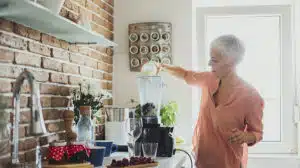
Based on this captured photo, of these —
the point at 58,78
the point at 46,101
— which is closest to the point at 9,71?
the point at 46,101

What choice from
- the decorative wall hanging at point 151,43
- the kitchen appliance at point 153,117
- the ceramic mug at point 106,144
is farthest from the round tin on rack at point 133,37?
the ceramic mug at point 106,144

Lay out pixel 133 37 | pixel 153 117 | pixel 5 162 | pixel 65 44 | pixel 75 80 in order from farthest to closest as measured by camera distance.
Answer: pixel 133 37, pixel 153 117, pixel 75 80, pixel 65 44, pixel 5 162

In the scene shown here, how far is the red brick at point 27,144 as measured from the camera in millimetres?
1942

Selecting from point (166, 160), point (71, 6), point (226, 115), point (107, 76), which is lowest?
point (166, 160)

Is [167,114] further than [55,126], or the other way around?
[167,114]

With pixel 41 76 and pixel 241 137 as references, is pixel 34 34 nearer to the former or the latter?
pixel 41 76

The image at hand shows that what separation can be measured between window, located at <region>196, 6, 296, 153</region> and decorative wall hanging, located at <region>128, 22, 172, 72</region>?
373mm

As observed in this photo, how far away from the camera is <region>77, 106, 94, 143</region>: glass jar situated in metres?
2.27

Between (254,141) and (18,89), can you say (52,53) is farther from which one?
(254,141)

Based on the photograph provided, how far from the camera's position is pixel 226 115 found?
254cm

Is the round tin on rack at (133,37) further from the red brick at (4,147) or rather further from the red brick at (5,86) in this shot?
the red brick at (4,147)

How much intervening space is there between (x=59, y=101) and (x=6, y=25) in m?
0.65

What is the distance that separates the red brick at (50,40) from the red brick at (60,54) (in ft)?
0.10

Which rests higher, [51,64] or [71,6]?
[71,6]
